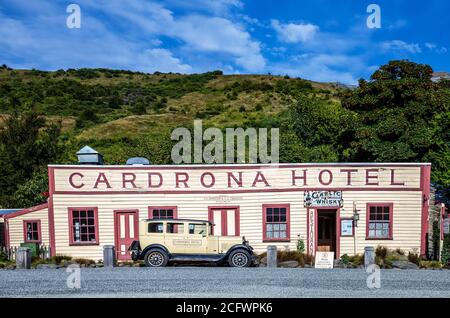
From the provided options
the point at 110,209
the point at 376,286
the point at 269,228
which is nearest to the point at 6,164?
the point at 110,209

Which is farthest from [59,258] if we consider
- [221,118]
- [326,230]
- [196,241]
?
[221,118]

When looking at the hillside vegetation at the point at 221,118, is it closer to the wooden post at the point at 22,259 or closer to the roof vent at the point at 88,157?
the roof vent at the point at 88,157

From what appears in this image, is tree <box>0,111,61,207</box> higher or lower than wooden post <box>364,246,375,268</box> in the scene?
higher

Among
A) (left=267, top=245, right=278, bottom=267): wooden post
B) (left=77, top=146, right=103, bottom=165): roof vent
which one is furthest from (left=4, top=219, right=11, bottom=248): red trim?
(left=267, top=245, right=278, bottom=267): wooden post

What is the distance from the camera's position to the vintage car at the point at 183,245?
14.2m

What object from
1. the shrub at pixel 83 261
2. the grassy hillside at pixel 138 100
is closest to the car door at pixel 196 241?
the shrub at pixel 83 261

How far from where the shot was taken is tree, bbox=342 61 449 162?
24.5 meters

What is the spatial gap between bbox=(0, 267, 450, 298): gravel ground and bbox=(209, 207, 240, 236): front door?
9.97ft

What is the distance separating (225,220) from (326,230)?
4.69 m

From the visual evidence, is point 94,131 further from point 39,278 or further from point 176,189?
point 39,278

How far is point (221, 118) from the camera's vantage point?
184ft

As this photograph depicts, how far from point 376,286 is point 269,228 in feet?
20.3

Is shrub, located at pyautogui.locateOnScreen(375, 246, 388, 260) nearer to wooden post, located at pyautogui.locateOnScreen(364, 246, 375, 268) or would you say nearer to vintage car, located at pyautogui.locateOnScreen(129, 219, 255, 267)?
wooden post, located at pyautogui.locateOnScreen(364, 246, 375, 268)

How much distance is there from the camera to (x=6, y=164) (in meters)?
27.1
